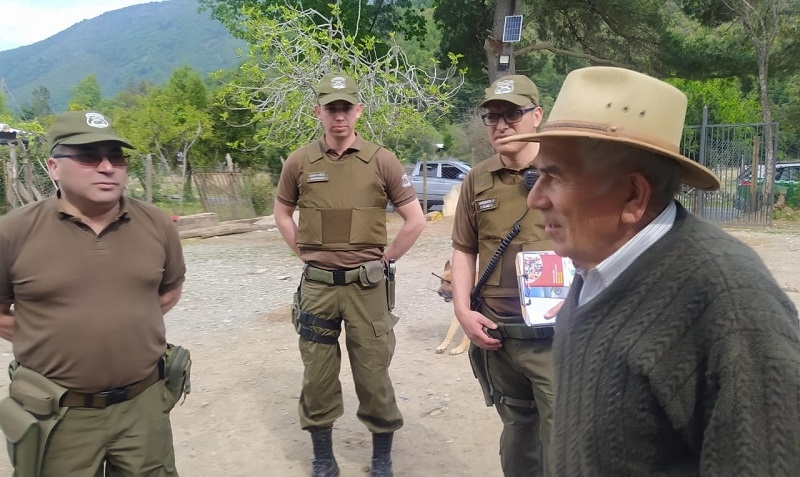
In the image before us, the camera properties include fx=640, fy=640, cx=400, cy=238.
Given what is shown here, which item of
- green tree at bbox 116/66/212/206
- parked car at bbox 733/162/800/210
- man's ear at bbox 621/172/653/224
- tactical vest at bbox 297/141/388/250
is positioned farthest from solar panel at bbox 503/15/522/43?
man's ear at bbox 621/172/653/224

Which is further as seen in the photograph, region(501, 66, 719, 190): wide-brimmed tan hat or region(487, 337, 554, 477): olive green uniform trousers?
region(487, 337, 554, 477): olive green uniform trousers

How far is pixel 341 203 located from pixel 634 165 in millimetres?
2460

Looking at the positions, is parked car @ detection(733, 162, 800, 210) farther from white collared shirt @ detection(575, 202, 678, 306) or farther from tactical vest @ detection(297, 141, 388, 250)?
white collared shirt @ detection(575, 202, 678, 306)

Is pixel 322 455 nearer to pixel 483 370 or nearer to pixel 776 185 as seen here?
pixel 483 370

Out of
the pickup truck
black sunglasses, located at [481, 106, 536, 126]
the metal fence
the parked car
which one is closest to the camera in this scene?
black sunglasses, located at [481, 106, 536, 126]

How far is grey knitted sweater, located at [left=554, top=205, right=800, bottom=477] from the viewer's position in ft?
3.28

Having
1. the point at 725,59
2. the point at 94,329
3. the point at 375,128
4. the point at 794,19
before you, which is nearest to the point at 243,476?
the point at 94,329

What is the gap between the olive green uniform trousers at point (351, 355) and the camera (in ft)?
11.8

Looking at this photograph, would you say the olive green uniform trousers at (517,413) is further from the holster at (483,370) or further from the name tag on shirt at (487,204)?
the name tag on shirt at (487,204)

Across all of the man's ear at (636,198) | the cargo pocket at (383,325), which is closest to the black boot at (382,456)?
the cargo pocket at (383,325)

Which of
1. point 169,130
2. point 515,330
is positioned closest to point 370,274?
point 515,330

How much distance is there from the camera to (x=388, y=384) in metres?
3.70

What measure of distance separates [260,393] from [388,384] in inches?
69.0

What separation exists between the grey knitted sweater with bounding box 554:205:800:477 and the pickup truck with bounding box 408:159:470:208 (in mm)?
17087
